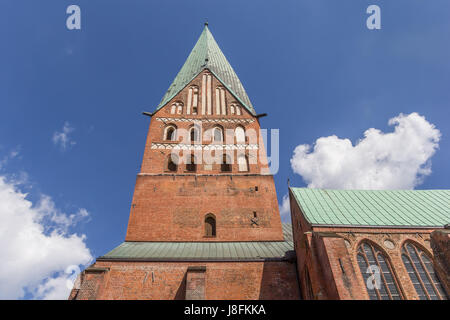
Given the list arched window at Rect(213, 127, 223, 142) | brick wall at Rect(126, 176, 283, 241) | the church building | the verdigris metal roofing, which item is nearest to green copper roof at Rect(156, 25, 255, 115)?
the church building

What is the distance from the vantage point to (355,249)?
9969mm

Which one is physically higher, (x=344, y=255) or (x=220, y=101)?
(x=220, y=101)

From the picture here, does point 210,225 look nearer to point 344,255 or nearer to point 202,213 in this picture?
point 202,213

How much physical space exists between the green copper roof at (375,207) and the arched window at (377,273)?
41.9 inches

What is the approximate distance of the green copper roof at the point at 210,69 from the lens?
842 inches

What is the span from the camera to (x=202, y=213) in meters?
14.7

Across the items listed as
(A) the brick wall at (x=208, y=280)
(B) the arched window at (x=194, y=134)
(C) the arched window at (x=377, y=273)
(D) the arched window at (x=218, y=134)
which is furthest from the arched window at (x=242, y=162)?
(C) the arched window at (x=377, y=273)

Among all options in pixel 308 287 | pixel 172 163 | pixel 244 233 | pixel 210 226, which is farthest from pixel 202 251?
pixel 172 163

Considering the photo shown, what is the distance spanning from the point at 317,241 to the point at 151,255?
274 inches

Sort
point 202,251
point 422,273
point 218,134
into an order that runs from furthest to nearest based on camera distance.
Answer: point 218,134
point 202,251
point 422,273

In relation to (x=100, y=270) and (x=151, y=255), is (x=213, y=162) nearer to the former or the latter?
(x=151, y=255)

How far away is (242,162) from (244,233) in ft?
15.6

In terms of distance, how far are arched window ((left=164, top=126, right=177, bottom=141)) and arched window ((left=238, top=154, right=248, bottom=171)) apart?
4644mm

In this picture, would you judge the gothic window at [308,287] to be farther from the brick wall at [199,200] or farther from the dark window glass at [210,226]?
the dark window glass at [210,226]
